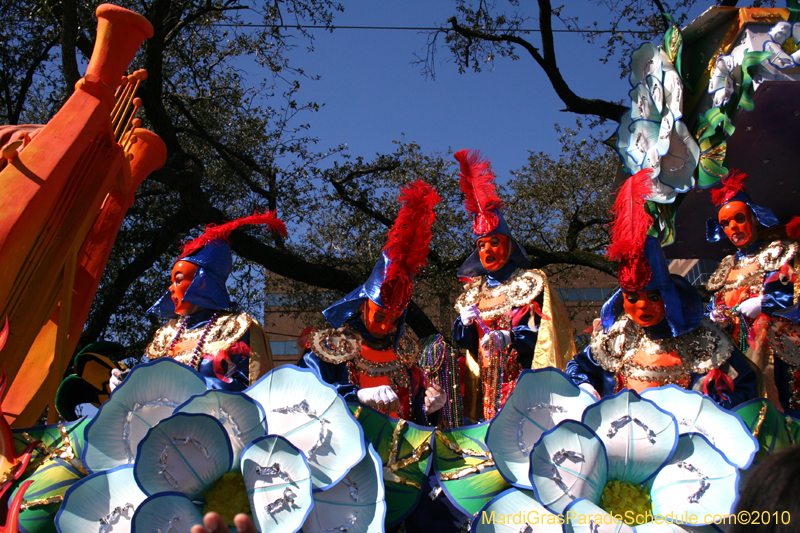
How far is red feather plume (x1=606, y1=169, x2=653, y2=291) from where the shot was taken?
358 cm

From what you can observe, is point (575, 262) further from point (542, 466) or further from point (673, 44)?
point (542, 466)

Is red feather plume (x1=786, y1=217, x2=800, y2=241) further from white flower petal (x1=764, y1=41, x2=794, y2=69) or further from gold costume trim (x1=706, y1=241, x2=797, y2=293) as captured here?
white flower petal (x1=764, y1=41, x2=794, y2=69)

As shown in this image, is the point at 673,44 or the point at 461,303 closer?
the point at 673,44

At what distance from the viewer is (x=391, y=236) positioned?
3.97 meters

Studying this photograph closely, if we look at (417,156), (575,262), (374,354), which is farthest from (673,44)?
(417,156)

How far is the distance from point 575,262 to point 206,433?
5923 millimetres

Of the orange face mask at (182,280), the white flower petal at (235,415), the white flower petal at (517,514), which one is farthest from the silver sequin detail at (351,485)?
the orange face mask at (182,280)

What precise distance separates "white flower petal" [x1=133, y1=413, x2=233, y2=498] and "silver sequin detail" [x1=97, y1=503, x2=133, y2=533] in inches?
4.8

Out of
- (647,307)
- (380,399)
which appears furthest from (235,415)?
(647,307)

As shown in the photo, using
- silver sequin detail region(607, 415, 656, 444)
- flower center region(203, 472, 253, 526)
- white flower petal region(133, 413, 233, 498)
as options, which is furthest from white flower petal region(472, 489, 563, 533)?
white flower petal region(133, 413, 233, 498)

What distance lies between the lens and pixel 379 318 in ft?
13.0

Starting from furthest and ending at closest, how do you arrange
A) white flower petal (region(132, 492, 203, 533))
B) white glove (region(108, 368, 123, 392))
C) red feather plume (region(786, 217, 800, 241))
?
red feather plume (region(786, 217, 800, 241)), white glove (region(108, 368, 123, 392)), white flower petal (region(132, 492, 203, 533))

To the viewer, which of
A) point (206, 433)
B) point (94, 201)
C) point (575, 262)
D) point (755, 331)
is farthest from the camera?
point (575, 262)

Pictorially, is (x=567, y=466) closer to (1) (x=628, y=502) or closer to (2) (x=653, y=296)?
(1) (x=628, y=502)
